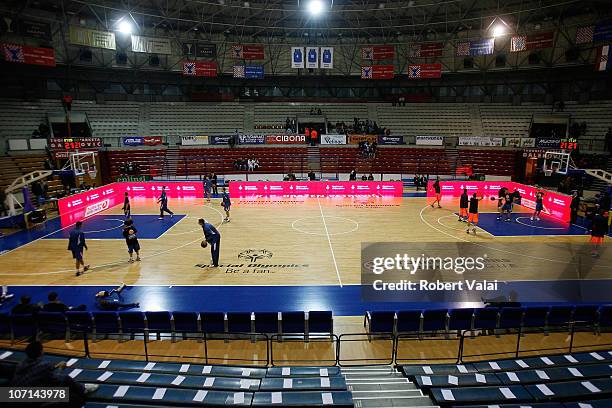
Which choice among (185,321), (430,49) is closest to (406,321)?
(185,321)

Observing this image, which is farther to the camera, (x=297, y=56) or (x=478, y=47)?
(x=297, y=56)

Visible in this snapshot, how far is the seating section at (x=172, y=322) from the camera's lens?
31.6ft

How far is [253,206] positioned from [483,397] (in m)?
21.2

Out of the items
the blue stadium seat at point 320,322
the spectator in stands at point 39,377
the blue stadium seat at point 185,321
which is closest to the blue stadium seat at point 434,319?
the blue stadium seat at point 320,322

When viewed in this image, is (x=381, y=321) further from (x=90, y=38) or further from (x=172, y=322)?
(x=90, y=38)

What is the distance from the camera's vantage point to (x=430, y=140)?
1550 inches

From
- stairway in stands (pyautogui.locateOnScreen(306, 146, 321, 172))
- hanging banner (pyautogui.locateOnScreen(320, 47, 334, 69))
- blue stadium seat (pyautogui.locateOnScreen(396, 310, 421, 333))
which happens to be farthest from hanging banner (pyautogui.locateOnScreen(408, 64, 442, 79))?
blue stadium seat (pyautogui.locateOnScreen(396, 310, 421, 333))

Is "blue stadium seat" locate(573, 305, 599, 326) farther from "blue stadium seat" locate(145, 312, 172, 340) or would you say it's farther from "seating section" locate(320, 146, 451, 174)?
"seating section" locate(320, 146, 451, 174)

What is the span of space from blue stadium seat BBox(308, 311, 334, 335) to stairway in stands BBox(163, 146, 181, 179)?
2993cm

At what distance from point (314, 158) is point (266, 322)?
30722 millimetres

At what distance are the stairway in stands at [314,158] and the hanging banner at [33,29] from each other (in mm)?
25406

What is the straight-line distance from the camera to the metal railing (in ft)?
29.1

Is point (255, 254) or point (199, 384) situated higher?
point (199, 384)

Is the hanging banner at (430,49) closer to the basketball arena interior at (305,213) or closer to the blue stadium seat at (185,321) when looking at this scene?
the basketball arena interior at (305,213)
